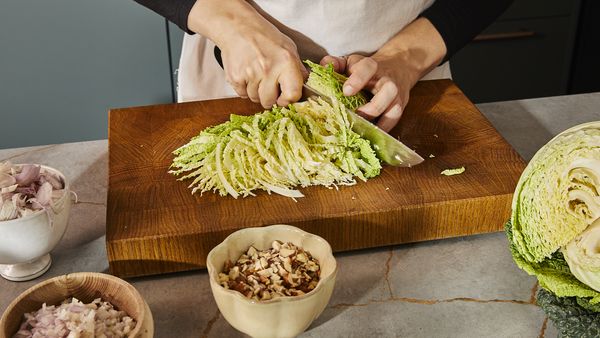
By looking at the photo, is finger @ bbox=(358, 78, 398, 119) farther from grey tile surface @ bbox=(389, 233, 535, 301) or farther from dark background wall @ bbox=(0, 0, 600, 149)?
dark background wall @ bbox=(0, 0, 600, 149)

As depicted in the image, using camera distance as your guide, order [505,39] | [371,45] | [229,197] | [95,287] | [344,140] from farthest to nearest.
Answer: [505,39], [371,45], [344,140], [229,197], [95,287]

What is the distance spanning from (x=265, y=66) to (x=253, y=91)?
0.08 m

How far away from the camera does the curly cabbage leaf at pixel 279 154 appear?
137 centimetres

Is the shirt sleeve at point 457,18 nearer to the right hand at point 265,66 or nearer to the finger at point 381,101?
the finger at point 381,101

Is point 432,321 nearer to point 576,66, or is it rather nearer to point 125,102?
point 125,102

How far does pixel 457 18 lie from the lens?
1785 mm

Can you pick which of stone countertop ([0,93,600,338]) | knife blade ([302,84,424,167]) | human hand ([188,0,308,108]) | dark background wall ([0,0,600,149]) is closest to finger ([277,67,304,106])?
human hand ([188,0,308,108])

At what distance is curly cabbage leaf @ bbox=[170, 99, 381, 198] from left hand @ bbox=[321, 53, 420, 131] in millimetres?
93

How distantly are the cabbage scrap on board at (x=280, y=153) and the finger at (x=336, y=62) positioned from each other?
0.14m

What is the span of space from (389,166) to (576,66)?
2.14m

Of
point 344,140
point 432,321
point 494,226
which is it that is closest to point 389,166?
point 344,140

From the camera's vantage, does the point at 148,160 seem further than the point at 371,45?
No

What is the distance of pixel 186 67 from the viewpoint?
1.86 meters

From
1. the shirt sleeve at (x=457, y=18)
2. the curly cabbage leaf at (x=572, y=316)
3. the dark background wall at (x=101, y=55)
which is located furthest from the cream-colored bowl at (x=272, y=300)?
the dark background wall at (x=101, y=55)
